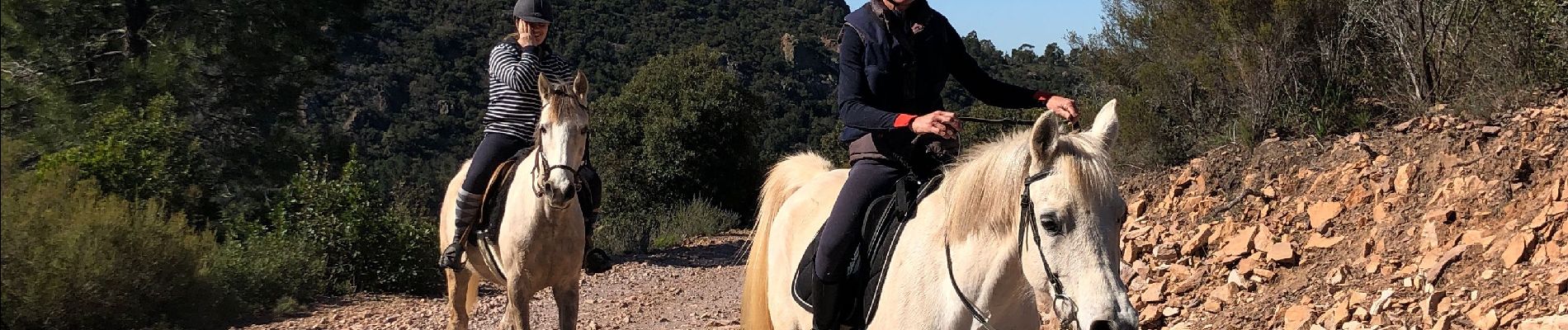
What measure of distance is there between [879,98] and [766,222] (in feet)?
3.82

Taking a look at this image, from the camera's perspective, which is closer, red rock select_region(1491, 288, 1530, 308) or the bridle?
red rock select_region(1491, 288, 1530, 308)

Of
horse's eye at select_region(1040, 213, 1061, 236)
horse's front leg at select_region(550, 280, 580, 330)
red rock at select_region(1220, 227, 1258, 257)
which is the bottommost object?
horse's front leg at select_region(550, 280, 580, 330)

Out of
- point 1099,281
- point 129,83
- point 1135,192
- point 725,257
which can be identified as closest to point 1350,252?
point 1135,192

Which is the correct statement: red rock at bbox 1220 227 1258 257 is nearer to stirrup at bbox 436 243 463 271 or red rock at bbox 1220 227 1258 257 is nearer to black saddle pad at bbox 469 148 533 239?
black saddle pad at bbox 469 148 533 239

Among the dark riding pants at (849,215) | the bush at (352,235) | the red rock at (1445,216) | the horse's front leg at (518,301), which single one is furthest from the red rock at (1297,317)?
the bush at (352,235)

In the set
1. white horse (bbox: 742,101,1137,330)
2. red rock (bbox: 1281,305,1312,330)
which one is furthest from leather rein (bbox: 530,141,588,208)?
red rock (bbox: 1281,305,1312,330)

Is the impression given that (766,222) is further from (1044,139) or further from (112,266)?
(112,266)

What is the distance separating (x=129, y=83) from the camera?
11.4 m

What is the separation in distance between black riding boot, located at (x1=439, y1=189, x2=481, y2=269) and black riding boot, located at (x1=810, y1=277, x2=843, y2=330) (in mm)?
3202

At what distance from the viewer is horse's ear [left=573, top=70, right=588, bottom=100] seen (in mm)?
5949

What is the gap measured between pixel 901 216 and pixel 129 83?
1055 cm

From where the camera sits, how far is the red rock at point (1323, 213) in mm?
7230

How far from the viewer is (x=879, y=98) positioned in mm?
3748

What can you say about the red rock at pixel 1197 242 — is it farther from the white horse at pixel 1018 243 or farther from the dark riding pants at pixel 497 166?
the white horse at pixel 1018 243
